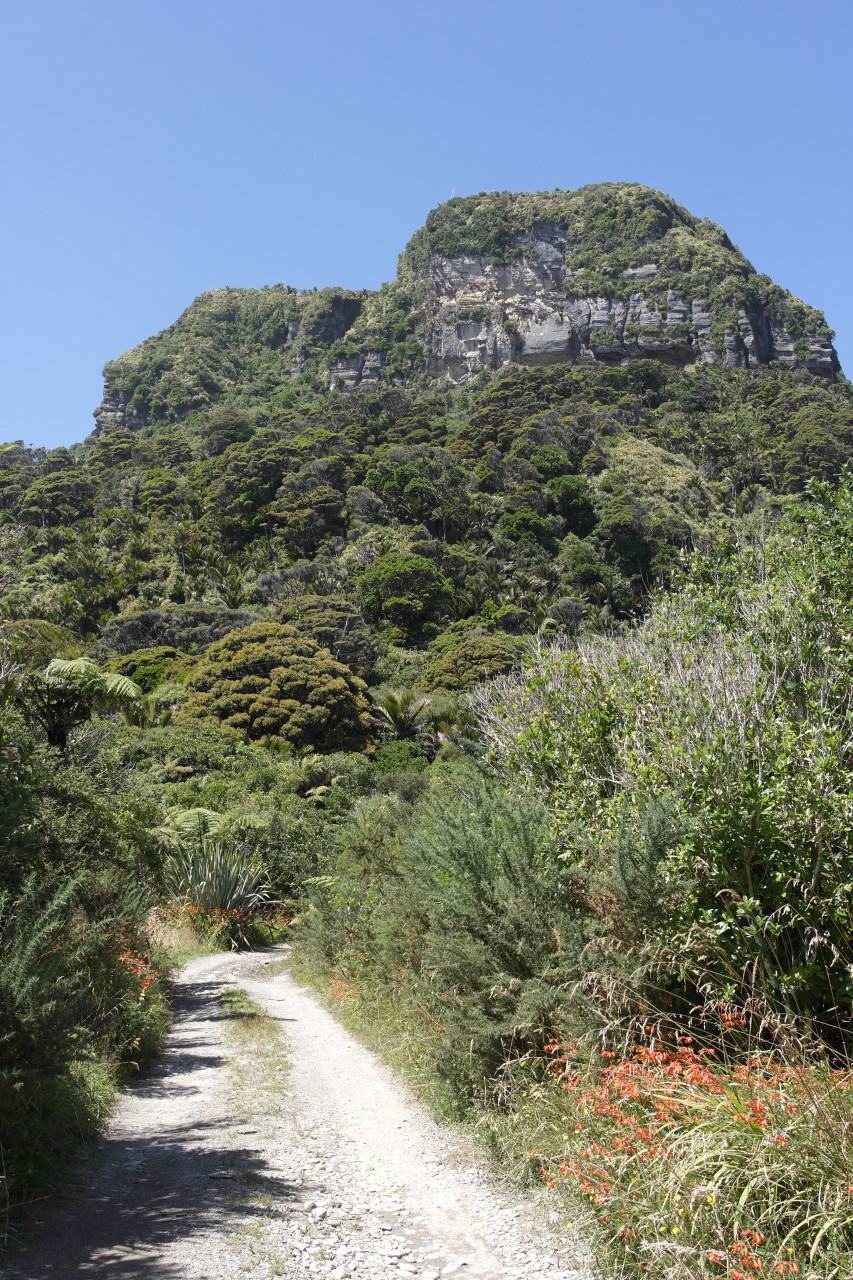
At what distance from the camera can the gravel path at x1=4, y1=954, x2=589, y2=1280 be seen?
3.48 m

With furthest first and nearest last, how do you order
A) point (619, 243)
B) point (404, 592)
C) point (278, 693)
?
point (619, 243), point (404, 592), point (278, 693)

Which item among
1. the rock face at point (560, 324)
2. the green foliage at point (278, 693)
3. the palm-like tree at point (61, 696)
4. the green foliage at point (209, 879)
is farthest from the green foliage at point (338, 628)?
the rock face at point (560, 324)

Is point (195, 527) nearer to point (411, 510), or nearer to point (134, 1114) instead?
point (411, 510)

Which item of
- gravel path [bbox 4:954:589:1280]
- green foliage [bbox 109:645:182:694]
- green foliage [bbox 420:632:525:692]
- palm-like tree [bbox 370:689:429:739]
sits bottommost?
gravel path [bbox 4:954:589:1280]

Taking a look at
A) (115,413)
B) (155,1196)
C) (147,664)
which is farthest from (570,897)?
(115,413)

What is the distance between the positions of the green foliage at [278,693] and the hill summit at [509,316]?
83.1 metres

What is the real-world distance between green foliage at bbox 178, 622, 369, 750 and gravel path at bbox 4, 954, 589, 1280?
24213 millimetres

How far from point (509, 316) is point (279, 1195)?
12081 centimetres

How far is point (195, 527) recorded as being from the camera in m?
61.2

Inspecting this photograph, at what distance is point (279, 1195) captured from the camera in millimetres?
4199

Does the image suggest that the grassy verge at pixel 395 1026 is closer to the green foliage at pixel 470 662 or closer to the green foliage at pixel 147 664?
the green foliage at pixel 470 662

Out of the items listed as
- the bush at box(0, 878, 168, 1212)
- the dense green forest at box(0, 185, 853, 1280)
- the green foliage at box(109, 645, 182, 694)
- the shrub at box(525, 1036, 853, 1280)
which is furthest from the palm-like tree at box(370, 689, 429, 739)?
the shrub at box(525, 1036, 853, 1280)

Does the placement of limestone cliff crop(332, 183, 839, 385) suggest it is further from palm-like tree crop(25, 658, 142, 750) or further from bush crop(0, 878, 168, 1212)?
bush crop(0, 878, 168, 1212)

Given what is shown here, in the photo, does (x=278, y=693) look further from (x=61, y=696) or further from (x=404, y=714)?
(x=61, y=696)
